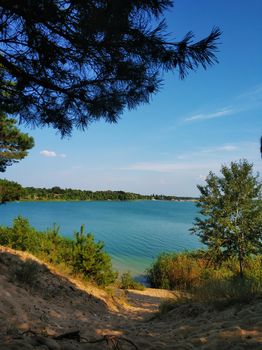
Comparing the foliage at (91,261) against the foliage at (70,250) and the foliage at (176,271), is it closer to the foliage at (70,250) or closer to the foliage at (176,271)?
the foliage at (70,250)

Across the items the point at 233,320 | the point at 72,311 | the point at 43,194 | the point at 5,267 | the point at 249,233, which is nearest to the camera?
the point at 233,320

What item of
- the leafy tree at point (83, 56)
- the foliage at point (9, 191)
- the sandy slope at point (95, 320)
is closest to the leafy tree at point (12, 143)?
the foliage at point (9, 191)

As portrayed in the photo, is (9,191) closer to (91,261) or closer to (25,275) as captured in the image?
(91,261)

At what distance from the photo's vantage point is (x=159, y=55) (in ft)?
14.0

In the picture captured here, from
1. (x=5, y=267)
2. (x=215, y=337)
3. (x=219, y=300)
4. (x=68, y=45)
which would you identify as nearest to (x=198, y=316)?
(x=219, y=300)

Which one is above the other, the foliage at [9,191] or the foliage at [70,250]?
the foliage at [9,191]

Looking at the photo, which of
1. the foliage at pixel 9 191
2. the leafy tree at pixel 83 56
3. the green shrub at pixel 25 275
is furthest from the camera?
the foliage at pixel 9 191

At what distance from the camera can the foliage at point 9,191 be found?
14.2 meters

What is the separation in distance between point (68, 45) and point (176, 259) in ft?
54.4

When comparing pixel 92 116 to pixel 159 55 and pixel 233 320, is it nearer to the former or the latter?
pixel 159 55

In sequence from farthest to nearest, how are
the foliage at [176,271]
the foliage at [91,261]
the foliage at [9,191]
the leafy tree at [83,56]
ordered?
the foliage at [176,271] → the foliage at [9,191] → the foliage at [91,261] → the leafy tree at [83,56]

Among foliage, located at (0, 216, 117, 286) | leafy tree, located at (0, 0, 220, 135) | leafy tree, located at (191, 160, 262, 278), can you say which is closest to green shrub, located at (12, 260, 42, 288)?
foliage, located at (0, 216, 117, 286)

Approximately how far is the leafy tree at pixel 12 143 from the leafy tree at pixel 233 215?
32.1 feet

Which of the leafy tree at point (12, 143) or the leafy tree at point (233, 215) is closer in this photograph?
the leafy tree at point (12, 143)
